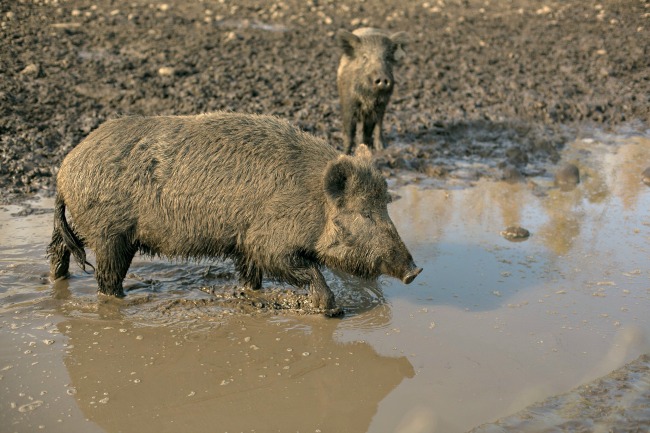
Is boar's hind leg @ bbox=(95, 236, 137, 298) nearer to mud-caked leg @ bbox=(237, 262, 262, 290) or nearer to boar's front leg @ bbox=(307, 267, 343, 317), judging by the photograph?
mud-caked leg @ bbox=(237, 262, 262, 290)

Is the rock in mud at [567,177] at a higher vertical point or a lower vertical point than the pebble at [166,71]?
lower

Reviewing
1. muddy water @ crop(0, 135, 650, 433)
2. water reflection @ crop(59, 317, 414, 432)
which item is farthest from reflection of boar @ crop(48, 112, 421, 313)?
water reflection @ crop(59, 317, 414, 432)

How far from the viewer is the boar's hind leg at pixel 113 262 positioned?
5.41m

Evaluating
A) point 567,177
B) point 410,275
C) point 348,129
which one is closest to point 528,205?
point 567,177

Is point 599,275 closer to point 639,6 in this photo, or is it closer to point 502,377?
point 502,377

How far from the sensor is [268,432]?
3.92 m

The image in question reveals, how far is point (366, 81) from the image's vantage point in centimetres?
916

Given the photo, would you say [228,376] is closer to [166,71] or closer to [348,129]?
[348,129]

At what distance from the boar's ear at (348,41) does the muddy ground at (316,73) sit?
0.97m

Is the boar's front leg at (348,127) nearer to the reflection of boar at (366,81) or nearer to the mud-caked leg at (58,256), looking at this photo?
the reflection of boar at (366,81)

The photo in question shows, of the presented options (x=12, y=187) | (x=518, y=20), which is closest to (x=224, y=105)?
(x=12, y=187)

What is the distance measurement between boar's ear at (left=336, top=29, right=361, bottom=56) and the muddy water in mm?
3247

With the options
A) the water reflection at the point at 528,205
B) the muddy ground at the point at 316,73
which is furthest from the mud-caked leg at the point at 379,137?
the water reflection at the point at 528,205

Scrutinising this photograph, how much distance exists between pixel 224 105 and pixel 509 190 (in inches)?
154
